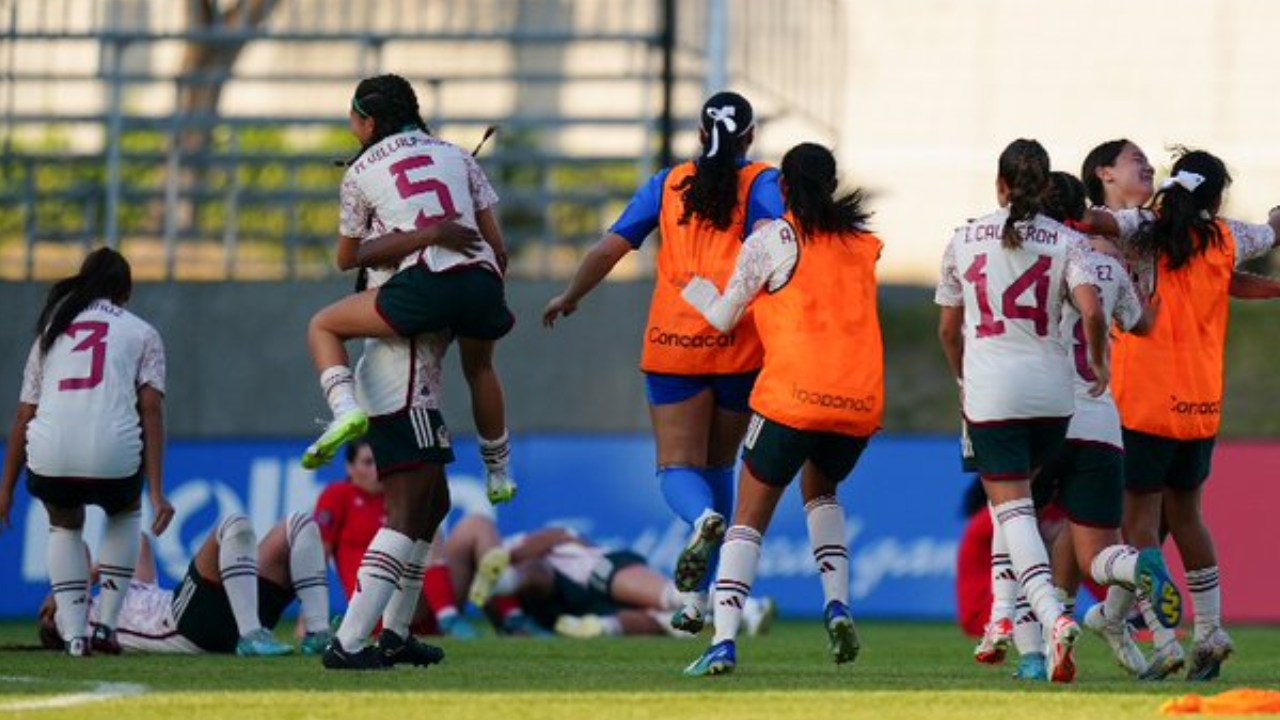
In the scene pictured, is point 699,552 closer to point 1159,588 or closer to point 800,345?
point 800,345

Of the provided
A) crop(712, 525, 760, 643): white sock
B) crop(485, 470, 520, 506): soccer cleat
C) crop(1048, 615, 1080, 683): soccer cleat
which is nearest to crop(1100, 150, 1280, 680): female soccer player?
crop(1048, 615, 1080, 683): soccer cleat

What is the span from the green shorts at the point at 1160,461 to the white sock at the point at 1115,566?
80 centimetres

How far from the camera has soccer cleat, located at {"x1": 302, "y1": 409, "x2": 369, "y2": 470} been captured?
9.95 metres

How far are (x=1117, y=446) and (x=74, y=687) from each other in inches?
144

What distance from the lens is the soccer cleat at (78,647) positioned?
12.3 m

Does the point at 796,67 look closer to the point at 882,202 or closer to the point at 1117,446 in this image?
the point at 882,202

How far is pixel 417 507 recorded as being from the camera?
34.1 feet

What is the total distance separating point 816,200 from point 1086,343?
3.47ft

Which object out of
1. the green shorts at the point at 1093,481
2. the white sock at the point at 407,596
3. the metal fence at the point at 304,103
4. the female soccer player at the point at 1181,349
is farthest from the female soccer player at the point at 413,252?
the metal fence at the point at 304,103

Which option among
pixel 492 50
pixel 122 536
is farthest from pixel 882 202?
pixel 122 536

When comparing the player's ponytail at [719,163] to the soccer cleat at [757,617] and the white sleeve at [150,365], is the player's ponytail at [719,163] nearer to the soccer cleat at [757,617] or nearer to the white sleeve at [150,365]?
the white sleeve at [150,365]

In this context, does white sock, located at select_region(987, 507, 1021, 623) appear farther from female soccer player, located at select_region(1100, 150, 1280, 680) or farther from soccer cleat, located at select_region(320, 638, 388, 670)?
soccer cleat, located at select_region(320, 638, 388, 670)

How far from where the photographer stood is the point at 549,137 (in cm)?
2366

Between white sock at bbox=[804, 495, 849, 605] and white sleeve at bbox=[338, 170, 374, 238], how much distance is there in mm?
1863
